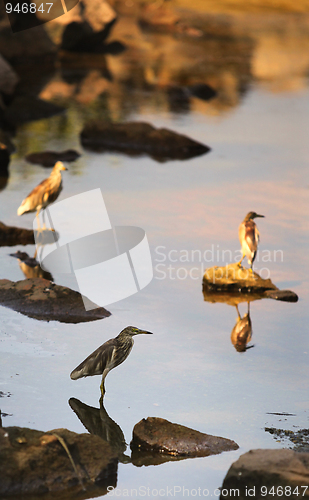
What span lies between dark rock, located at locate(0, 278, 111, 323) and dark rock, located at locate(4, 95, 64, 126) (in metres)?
9.80

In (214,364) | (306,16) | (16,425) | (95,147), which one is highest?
(16,425)

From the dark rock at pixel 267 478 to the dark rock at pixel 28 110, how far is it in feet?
43.7

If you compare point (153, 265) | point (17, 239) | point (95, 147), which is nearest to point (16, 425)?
point (153, 265)

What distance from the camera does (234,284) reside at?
8.69 metres

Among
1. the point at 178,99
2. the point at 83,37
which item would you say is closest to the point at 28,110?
the point at 178,99

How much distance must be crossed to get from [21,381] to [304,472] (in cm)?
242

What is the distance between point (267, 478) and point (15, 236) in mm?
5848

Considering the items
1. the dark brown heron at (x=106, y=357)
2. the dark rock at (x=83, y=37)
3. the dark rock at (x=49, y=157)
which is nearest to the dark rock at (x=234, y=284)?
the dark brown heron at (x=106, y=357)

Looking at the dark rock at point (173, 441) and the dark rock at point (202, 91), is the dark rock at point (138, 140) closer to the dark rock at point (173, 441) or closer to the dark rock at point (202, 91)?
the dark rock at point (202, 91)

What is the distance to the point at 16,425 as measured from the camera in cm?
558

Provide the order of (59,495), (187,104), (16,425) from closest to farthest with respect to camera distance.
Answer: (59,495), (16,425), (187,104)

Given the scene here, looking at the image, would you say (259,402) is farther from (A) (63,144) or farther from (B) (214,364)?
(A) (63,144)

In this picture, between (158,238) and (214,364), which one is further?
(158,238)

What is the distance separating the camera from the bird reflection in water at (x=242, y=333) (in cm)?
741
